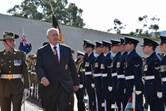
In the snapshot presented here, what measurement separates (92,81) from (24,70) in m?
2.91

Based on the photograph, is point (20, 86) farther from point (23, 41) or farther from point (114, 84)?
point (23, 41)

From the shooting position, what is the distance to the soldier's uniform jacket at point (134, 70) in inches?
436

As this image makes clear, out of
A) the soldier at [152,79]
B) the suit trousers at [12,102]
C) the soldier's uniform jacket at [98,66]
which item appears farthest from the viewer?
the soldier's uniform jacket at [98,66]

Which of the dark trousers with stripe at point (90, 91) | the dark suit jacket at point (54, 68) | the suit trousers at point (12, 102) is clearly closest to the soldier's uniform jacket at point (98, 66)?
the dark trousers with stripe at point (90, 91)

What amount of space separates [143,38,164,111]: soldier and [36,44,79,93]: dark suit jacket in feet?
6.21

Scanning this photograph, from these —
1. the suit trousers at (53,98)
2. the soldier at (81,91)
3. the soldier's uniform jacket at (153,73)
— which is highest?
the soldier's uniform jacket at (153,73)

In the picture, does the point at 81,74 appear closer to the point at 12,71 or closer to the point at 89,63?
the point at 89,63

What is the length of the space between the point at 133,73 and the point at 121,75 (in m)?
0.74

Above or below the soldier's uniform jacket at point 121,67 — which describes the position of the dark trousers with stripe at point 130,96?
below

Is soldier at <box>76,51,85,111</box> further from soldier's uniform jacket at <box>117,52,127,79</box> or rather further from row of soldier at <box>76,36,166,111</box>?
soldier's uniform jacket at <box>117,52,127,79</box>

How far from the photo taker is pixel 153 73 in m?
10.5

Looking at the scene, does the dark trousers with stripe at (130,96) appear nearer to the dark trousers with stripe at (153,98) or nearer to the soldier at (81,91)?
the dark trousers with stripe at (153,98)

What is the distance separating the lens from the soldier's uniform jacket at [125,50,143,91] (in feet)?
36.4

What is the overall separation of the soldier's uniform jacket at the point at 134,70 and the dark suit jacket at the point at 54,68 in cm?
216
